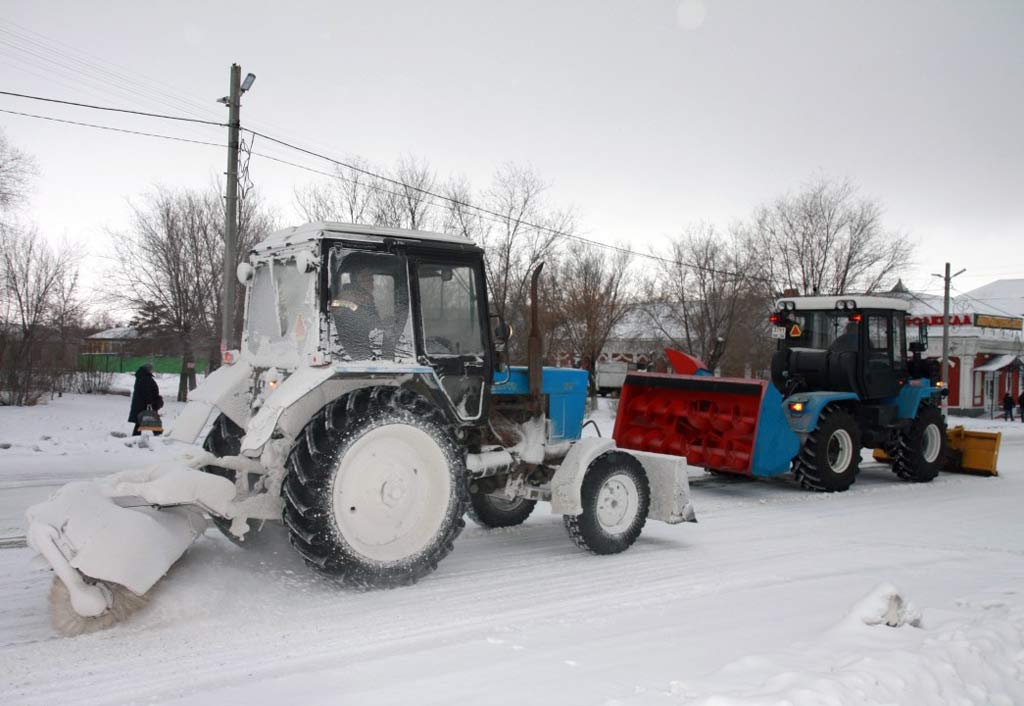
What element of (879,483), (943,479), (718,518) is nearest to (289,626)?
(718,518)

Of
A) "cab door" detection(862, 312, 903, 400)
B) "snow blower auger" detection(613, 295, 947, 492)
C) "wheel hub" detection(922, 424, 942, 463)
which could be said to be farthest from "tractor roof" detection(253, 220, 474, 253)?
"wheel hub" detection(922, 424, 942, 463)

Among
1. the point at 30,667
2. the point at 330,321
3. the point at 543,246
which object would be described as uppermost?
the point at 543,246

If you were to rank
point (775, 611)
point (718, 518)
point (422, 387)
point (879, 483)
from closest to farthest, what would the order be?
point (775, 611)
point (422, 387)
point (718, 518)
point (879, 483)

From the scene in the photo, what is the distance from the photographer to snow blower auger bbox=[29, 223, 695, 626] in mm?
4852

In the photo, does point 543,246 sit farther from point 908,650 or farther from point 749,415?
point 908,650

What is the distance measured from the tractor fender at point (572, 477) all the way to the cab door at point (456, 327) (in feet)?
3.06

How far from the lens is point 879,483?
1198cm

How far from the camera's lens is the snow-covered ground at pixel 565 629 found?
12.7 feet

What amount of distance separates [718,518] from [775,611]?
3.52 metres

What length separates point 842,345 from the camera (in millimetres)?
11500

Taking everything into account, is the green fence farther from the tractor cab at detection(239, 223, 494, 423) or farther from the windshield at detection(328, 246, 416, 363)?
the windshield at detection(328, 246, 416, 363)

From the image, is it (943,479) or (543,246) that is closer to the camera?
(943,479)

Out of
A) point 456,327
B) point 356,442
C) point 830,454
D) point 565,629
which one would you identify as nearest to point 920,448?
point 830,454

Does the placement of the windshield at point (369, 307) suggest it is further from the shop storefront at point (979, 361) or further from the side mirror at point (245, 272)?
the shop storefront at point (979, 361)
